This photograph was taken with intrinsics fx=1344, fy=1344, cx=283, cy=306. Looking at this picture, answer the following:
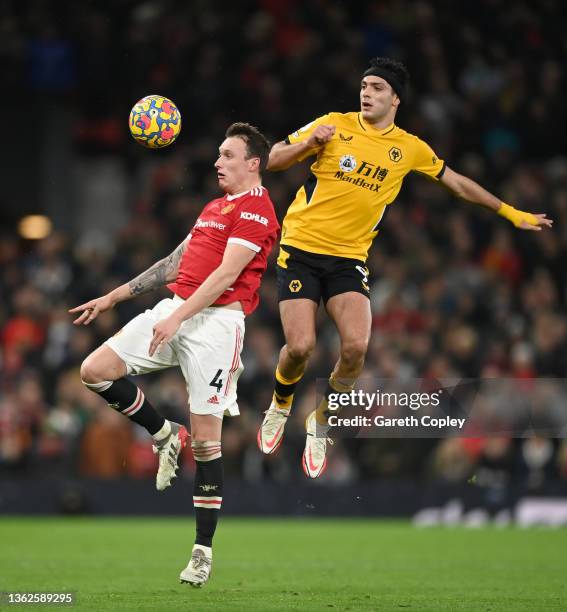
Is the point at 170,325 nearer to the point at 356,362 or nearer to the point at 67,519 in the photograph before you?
the point at 356,362

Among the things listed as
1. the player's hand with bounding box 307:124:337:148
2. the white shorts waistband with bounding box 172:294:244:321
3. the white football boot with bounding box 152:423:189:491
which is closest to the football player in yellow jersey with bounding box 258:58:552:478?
the player's hand with bounding box 307:124:337:148

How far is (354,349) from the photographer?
32.5 ft

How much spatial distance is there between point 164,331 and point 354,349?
6.05 ft

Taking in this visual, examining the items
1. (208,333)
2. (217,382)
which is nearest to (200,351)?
(208,333)

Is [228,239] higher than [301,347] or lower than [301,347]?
higher

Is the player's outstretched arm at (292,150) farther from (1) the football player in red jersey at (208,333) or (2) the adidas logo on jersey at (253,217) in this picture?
(2) the adidas logo on jersey at (253,217)

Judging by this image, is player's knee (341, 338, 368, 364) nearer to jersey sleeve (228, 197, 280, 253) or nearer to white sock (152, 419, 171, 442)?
jersey sleeve (228, 197, 280, 253)

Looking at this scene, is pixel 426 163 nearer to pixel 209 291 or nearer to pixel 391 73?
pixel 391 73

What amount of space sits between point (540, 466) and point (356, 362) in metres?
7.15

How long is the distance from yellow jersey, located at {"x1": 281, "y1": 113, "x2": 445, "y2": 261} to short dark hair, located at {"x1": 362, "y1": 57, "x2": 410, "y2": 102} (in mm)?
322

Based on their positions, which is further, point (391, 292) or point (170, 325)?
point (391, 292)

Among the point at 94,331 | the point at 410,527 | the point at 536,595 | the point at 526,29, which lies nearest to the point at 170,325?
the point at 536,595

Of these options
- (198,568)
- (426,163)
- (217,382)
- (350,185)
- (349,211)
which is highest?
(426,163)

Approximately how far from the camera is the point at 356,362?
10055mm
